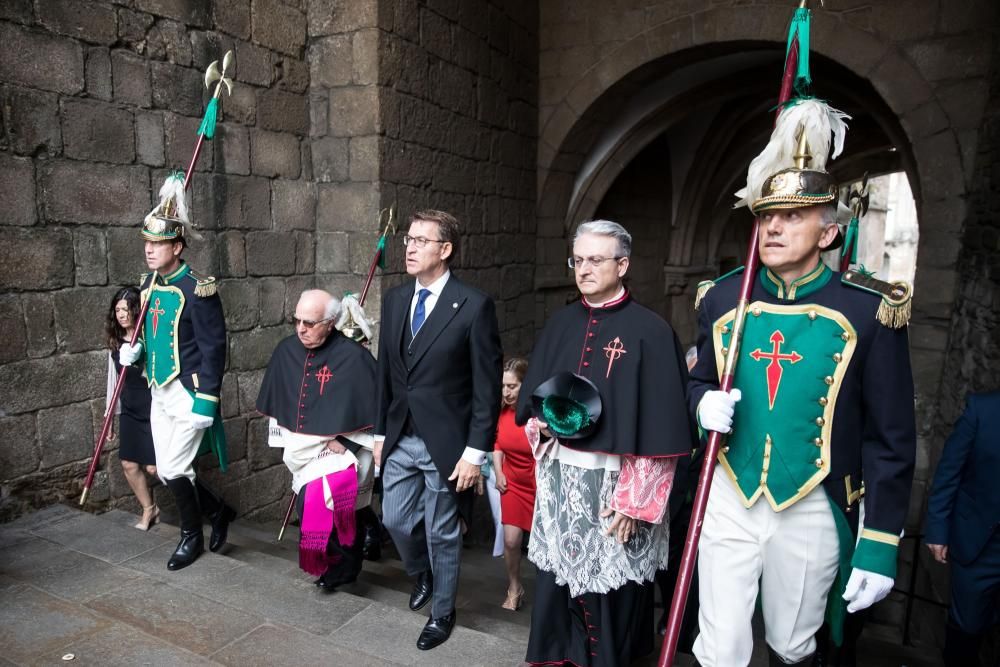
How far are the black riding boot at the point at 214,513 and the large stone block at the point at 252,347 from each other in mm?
1528

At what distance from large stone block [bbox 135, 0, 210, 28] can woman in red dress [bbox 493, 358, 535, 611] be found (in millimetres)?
3039

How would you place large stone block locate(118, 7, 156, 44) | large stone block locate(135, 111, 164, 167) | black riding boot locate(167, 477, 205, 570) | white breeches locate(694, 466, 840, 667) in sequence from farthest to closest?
1. large stone block locate(135, 111, 164, 167)
2. large stone block locate(118, 7, 156, 44)
3. black riding boot locate(167, 477, 205, 570)
4. white breeches locate(694, 466, 840, 667)

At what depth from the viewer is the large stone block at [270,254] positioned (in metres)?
4.99

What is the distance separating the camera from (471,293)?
9.43 ft

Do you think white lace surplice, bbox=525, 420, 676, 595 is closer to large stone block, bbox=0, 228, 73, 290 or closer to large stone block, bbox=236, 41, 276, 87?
large stone block, bbox=0, 228, 73, 290

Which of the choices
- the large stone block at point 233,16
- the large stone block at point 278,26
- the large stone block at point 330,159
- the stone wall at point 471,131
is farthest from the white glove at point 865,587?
the large stone block at point 278,26

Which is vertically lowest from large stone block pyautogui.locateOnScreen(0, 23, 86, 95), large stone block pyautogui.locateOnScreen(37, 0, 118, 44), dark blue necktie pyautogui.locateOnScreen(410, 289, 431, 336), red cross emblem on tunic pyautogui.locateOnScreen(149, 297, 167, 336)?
red cross emblem on tunic pyautogui.locateOnScreen(149, 297, 167, 336)

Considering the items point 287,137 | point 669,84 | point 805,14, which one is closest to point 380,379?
point 805,14

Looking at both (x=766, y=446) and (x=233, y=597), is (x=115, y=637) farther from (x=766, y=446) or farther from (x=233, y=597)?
(x=766, y=446)

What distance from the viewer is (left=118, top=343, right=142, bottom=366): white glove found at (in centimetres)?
339

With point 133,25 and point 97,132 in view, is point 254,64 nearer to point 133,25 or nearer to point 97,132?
point 133,25

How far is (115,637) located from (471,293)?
185 cm

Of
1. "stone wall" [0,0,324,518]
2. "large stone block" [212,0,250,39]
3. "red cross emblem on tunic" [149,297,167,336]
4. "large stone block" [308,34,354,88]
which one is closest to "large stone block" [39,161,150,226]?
"stone wall" [0,0,324,518]

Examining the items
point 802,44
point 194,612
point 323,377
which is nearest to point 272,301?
point 323,377
